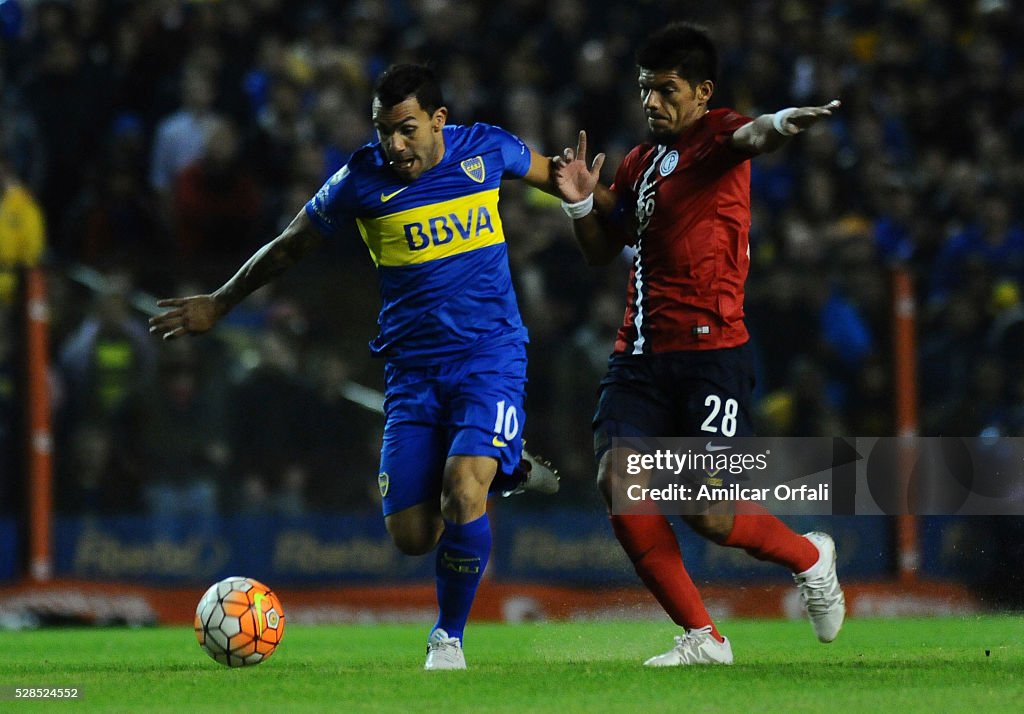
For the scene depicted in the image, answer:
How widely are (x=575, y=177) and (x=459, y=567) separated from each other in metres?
1.65

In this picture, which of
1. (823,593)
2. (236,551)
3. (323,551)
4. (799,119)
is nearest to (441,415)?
(823,593)

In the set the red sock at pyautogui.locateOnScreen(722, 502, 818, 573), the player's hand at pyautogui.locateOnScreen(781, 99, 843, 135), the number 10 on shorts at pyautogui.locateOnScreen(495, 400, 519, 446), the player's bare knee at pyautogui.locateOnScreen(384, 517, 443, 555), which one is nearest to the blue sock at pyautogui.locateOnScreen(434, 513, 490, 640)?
the player's bare knee at pyautogui.locateOnScreen(384, 517, 443, 555)

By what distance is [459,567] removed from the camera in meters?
6.34

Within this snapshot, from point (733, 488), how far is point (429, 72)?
6.54 ft

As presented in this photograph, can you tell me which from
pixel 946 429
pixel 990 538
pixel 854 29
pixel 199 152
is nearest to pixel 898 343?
pixel 946 429

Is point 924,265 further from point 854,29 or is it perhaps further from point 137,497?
point 137,497

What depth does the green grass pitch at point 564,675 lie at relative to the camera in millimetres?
5090

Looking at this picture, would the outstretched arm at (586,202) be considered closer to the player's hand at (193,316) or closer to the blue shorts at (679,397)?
the blue shorts at (679,397)

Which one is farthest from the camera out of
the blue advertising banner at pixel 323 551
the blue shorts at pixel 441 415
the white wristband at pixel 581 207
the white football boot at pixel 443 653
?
the blue advertising banner at pixel 323 551

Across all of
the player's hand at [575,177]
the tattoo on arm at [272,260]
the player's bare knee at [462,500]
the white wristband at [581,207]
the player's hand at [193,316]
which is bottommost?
the player's bare knee at [462,500]

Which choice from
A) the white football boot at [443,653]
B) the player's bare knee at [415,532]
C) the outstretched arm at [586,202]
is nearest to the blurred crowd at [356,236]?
the outstretched arm at [586,202]

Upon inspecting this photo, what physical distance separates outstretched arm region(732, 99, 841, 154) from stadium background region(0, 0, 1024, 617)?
3.89m

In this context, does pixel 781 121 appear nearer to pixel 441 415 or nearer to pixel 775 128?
pixel 775 128

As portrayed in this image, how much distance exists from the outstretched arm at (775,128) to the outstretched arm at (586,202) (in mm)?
684
